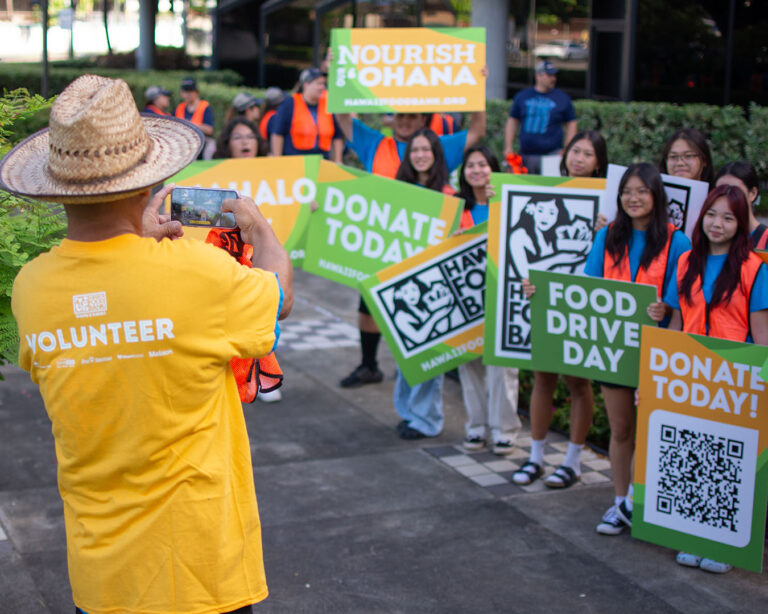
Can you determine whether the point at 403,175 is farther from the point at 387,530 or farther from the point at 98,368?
the point at 98,368

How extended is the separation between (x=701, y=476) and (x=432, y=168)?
2.96m

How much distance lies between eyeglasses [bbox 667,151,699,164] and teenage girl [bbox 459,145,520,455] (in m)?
1.11

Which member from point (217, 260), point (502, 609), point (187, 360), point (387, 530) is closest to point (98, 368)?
point (187, 360)

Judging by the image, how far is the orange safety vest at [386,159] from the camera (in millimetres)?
7234

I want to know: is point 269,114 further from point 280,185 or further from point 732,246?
point 732,246

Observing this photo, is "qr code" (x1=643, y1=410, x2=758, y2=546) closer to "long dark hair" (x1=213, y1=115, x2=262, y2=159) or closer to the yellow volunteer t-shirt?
the yellow volunteer t-shirt

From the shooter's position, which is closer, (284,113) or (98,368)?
(98,368)

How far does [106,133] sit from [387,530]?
3194mm

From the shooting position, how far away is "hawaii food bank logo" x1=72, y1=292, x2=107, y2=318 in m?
2.21


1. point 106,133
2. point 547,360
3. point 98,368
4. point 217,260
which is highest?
point 106,133

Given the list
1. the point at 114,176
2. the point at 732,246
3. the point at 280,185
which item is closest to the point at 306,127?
the point at 280,185

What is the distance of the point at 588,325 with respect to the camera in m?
5.05

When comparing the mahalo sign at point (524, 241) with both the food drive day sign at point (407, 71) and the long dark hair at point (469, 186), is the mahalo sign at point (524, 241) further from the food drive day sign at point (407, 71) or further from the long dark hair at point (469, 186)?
the food drive day sign at point (407, 71)

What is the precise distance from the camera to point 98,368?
88.3 inches
